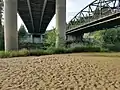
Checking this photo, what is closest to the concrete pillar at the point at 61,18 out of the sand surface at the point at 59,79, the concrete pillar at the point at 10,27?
the concrete pillar at the point at 10,27

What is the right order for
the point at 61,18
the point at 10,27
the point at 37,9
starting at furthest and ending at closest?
the point at 37,9
the point at 61,18
the point at 10,27

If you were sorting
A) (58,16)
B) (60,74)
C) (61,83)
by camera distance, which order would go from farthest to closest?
(58,16) < (60,74) < (61,83)

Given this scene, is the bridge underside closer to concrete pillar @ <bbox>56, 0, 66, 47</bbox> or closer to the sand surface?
concrete pillar @ <bbox>56, 0, 66, 47</bbox>

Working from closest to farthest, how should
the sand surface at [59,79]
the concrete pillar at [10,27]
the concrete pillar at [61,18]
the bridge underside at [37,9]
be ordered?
1. the sand surface at [59,79]
2. the concrete pillar at [10,27]
3. the concrete pillar at [61,18]
4. the bridge underside at [37,9]

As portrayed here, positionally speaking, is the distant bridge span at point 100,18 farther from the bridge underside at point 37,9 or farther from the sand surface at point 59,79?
the sand surface at point 59,79

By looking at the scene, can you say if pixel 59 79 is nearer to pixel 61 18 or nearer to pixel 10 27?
pixel 10 27

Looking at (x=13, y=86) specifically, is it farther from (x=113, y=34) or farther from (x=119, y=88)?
(x=113, y=34)

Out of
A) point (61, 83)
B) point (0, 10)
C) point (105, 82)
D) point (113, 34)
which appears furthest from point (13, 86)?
point (113, 34)

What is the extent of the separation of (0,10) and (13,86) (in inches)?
1843

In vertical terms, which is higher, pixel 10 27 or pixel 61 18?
pixel 61 18

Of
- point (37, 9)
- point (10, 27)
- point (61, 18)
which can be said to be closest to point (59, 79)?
point (10, 27)

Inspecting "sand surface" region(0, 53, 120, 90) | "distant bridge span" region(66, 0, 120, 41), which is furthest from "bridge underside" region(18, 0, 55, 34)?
"sand surface" region(0, 53, 120, 90)

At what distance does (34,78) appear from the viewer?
9375mm

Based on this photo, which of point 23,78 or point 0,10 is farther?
point 0,10
